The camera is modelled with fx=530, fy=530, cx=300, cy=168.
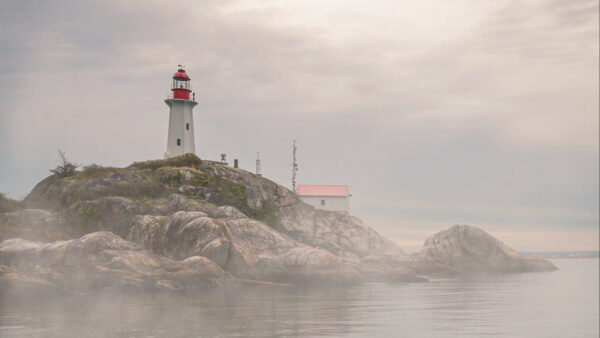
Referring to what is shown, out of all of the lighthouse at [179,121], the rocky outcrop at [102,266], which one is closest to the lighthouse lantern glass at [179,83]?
the lighthouse at [179,121]

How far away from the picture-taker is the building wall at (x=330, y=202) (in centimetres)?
6322

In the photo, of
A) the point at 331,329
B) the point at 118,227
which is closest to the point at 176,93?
the point at 118,227

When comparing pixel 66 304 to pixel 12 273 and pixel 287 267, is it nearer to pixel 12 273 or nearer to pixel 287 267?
pixel 12 273

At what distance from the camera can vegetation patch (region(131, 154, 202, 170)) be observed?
54.6 meters

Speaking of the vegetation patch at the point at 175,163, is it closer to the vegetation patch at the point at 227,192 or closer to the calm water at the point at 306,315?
the vegetation patch at the point at 227,192

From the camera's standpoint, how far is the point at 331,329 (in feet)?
65.0

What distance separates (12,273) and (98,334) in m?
15.8

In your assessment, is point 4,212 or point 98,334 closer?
point 98,334

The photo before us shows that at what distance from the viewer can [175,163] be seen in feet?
180

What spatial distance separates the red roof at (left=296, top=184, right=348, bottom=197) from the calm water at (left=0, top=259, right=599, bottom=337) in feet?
97.1

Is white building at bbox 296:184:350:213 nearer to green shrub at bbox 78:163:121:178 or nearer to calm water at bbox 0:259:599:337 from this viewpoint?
green shrub at bbox 78:163:121:178

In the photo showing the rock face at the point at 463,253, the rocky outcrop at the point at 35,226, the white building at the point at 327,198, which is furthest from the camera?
the white building at the point at 327,198

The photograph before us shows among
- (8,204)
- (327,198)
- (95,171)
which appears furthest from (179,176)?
(327,198)

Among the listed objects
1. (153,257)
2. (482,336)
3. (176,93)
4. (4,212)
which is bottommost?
(482,336)
